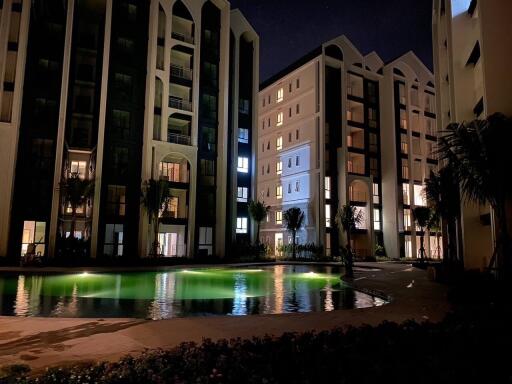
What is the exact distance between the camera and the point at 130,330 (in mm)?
8102

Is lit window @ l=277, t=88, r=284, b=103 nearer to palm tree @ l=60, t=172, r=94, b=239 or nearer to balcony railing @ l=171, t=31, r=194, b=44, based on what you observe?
balcony railing @ l=171, t=31, r=194, b=44

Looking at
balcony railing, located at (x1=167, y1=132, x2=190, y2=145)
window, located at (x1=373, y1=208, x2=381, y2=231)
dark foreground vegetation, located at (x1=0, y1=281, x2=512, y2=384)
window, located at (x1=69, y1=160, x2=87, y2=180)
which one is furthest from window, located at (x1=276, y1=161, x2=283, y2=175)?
dark foreground vegetation, located at (x1=0, y1=281, x2=512, y2=384)

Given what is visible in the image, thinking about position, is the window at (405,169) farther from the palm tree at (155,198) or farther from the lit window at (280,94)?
the palm tree at (155,198)

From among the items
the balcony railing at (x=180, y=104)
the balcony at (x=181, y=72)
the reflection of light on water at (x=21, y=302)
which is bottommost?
the reflection of light on water at (x=21, y=302)

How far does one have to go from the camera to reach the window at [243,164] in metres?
41.9

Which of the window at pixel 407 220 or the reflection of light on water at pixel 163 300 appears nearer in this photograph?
the reflection of light on water at pixel 163 300

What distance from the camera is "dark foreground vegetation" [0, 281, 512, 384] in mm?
4086

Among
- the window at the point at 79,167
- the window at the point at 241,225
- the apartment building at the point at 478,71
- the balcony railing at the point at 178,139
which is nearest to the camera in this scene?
the apartment building at the point at 478,71

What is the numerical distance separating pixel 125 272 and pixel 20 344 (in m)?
19.2

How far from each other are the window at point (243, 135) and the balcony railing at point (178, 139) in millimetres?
6279

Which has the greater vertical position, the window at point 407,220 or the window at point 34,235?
the window at point 407,220

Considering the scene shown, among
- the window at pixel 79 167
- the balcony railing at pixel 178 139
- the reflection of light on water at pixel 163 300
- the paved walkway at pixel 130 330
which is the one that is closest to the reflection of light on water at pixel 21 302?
the paved walkway at pixel 130 330

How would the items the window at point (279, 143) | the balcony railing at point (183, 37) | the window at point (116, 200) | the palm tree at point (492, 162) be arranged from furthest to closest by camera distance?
the window at point (279, 143) < the balcony railing at point (183, 37) < the window at point (116, 200) < the palm tree at point (492, 162)

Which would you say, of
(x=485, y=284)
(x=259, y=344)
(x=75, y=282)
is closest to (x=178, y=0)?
(x=75, y=282)
